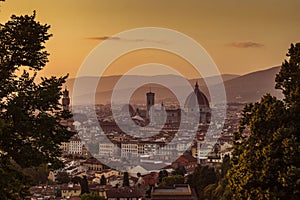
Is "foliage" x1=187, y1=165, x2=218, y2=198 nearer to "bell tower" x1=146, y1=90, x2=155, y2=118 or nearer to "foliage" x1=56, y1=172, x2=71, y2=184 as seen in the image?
"foliage" x1=56, y1=172, x2=71, y2=184

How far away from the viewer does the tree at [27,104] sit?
203 inches

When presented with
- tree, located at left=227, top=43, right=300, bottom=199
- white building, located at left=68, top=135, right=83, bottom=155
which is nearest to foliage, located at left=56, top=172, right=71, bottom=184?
white building, located at left=68, top=135, right=83, bottom=155

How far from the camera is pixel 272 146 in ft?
18.6

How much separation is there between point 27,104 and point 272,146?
88.4 inches

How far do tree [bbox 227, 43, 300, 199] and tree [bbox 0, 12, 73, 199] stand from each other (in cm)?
173

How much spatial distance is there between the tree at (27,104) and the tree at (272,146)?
173 cm

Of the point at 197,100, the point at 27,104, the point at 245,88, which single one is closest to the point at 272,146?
the point at 27,104

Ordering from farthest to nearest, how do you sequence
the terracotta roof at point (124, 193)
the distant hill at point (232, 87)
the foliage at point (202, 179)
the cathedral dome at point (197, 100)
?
the cathedral dome at point (197, 100) < the distant hill at point (232, 87) < the terracotta roof at point (124, 193) < the foliage at point (202, 179)

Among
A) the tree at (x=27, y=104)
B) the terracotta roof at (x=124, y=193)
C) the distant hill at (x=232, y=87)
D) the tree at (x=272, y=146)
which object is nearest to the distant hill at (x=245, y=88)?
the distant hill at (x=232, y=87)

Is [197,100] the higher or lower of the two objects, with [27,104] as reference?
higher

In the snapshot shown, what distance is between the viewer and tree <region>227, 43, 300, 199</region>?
217 inches

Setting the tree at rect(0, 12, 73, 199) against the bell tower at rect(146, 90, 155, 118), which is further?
the bell tower at rect(146, 90, 155, 118)

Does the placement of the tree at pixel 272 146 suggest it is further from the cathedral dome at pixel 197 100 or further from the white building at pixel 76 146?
the cathedral dome at pixel 197 100

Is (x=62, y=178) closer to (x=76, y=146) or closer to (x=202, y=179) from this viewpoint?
(x=202, y=179)
